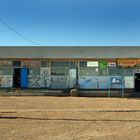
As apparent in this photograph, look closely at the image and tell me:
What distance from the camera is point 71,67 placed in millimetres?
42688

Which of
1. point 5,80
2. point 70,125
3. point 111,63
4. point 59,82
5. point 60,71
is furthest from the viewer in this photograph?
point 5,80

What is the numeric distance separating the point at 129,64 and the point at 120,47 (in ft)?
6.67

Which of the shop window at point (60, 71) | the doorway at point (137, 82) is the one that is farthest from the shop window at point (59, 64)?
the doorway at point (137, 82)

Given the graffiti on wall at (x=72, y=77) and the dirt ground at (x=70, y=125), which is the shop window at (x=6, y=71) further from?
the dirt ground at (x=70, y=125)

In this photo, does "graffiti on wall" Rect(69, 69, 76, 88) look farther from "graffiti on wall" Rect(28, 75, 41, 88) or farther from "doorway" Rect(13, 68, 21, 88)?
"doorway" Rect(13, 68, 21, 88)

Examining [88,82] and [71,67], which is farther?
[71,67]

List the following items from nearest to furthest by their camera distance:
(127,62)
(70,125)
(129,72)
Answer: (70,125) → (127,62) → (129,72)

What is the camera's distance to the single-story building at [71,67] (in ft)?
137

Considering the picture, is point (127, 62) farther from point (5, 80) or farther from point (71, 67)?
point (5, 80)

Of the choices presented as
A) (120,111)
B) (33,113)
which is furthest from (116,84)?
(33,113)

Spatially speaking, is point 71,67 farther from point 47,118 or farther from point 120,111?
point 47,118

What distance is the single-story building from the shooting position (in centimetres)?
4188

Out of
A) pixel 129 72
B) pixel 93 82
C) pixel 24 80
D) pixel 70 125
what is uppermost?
pixel 129 72

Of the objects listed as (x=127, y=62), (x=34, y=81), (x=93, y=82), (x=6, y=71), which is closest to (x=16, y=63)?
(x=6, y=71)
